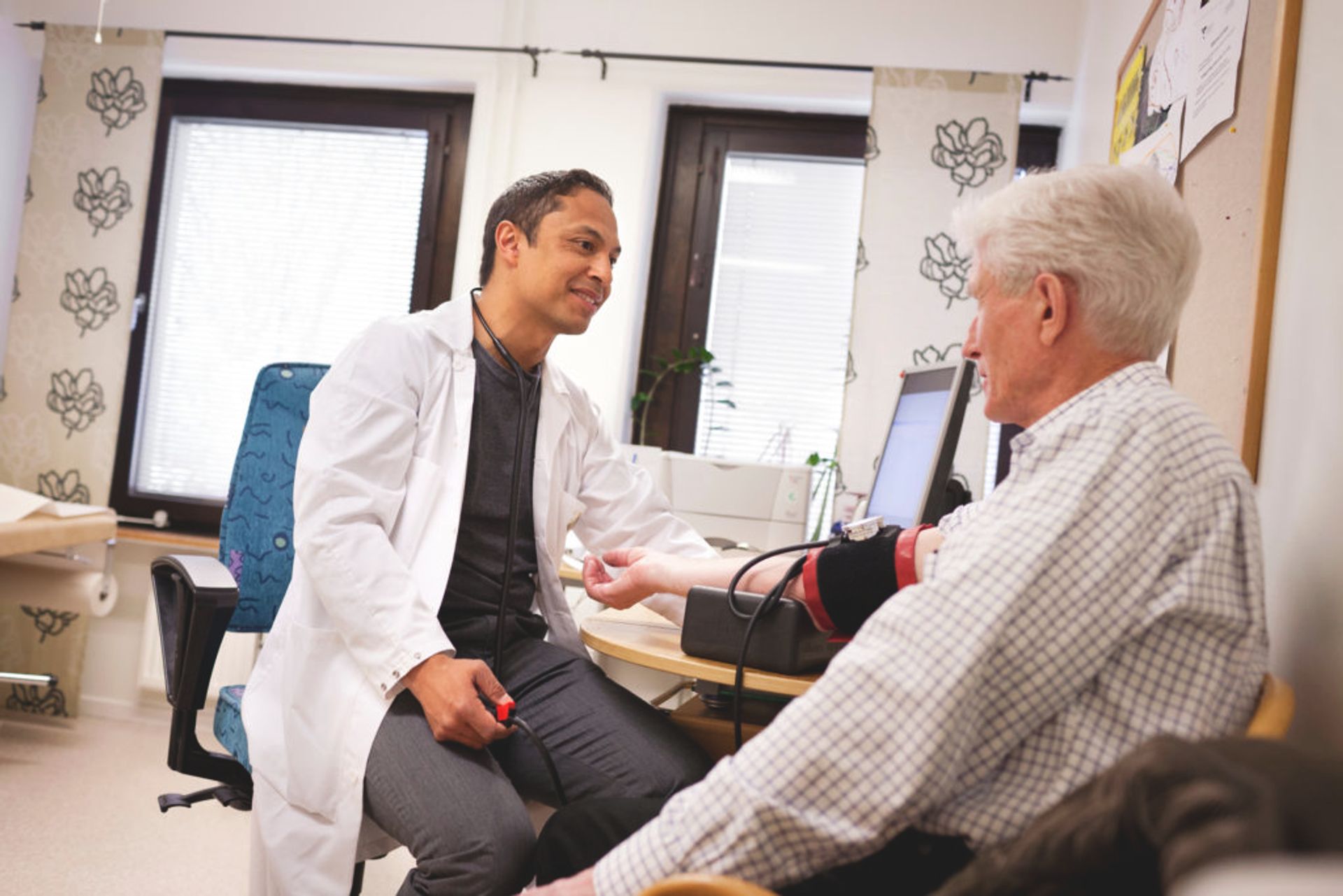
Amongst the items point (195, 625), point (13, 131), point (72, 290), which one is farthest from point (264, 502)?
point (13, 131)

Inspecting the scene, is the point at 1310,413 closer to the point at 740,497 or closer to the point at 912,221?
the point at 740,497

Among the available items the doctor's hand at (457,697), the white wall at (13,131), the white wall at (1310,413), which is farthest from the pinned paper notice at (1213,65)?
the white wall at (13,131)

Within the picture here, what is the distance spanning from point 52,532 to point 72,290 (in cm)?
114

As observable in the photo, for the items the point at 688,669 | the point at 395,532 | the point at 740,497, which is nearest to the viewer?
the point at 688,669

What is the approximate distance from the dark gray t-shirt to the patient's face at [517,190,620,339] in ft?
0.43

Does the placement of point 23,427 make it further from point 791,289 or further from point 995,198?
point 995,198

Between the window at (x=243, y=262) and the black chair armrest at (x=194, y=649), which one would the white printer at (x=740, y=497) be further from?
the window at (x=243, y=262)

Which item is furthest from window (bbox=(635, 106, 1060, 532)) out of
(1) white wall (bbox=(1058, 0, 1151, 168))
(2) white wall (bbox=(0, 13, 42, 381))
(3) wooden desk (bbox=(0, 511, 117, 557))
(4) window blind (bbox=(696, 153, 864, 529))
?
(2) white wall (bbox=(0, 13, 42, 381))

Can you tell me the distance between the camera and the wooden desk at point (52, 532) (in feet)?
9.83

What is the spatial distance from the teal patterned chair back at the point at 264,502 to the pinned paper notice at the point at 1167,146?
1.59 m

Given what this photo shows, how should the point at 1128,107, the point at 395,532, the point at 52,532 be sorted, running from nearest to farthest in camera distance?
the point at 395,532, the point at 1128,107, the point at 52,532

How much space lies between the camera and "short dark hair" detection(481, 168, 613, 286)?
76.9 inches

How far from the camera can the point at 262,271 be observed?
13.3ft

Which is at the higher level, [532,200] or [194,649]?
[532,200]
